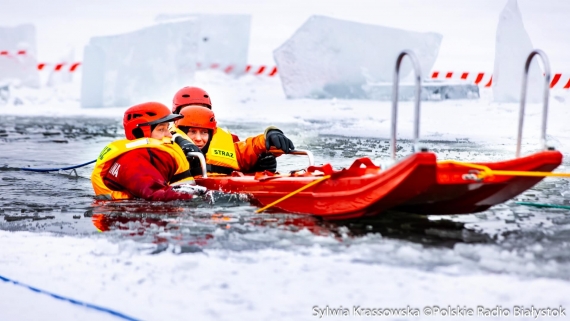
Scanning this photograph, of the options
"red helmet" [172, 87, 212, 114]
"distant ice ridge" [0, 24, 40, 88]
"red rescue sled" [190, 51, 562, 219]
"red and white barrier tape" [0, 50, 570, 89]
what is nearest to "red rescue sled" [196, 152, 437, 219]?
"red rescue sled" [190, 51, 562, 219]

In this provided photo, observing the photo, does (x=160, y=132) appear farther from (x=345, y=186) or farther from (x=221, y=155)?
(x=345, y=186)

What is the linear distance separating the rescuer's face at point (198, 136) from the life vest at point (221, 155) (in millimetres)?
56

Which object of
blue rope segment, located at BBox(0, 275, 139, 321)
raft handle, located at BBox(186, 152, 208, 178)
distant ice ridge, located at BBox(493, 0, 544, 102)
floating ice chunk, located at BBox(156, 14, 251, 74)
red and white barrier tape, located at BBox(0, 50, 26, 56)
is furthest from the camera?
red and white barrier tape, located at BBox(0, 50, 26, 56)

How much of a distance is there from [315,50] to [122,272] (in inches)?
551

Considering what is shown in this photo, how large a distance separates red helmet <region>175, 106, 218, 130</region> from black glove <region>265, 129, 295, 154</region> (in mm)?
475

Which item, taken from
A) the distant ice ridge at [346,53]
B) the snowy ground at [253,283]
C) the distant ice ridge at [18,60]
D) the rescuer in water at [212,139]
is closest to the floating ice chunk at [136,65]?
the distant ice ridge at [346,53]

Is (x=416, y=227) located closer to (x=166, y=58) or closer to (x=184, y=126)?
(x=184, y=126)

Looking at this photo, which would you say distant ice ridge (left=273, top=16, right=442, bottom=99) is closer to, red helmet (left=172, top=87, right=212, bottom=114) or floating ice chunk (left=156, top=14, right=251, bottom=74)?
floating ice chunk (left=156, top=14, right=251, bottom=74)

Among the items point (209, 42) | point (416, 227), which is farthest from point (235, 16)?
point (416, 227)

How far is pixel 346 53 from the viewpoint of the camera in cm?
1755

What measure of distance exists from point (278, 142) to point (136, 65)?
11969mm

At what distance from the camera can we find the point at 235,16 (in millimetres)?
20297

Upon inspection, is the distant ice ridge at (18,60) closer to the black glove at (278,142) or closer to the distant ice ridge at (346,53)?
the distant ice ridge at (346,53)

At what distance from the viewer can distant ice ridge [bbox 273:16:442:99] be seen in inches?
690
